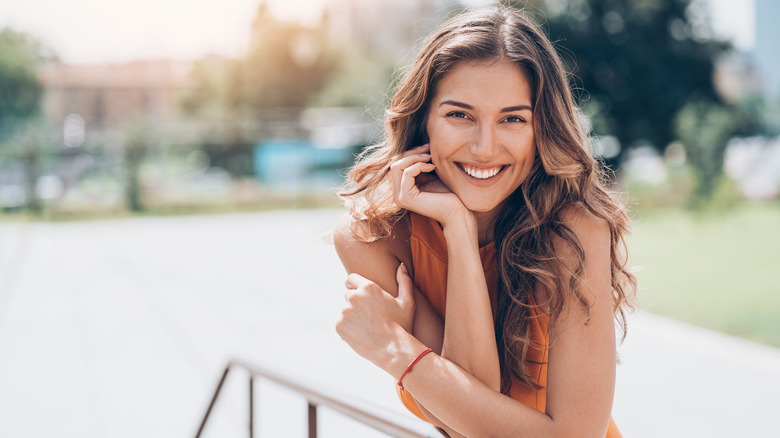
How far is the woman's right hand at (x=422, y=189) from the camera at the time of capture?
1893 mm

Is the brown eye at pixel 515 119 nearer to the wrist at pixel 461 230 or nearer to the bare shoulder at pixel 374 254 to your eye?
the wrist at pixel 461 230

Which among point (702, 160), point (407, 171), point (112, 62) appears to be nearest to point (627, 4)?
point (702, 160)

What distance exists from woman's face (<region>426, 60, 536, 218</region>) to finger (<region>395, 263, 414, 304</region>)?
0.86ft

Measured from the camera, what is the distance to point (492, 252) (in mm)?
1997

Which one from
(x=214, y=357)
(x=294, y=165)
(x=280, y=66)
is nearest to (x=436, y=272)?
(x=214, y=357)

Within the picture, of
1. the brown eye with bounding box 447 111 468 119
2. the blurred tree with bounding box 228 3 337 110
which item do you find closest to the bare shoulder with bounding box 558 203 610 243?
the brown eye with bounding box 447 111 468 119

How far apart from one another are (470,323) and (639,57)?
76.7 ft

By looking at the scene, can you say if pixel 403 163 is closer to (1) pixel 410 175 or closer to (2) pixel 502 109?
(1) pixel 410 175

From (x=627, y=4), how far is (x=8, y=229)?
766 inches

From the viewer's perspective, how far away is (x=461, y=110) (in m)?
1.83

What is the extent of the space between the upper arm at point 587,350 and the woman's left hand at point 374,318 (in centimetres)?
40

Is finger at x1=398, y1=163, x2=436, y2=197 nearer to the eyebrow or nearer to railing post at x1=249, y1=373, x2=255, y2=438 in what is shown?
the eyebrow

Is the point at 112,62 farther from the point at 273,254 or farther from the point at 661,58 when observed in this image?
the point at 273,254

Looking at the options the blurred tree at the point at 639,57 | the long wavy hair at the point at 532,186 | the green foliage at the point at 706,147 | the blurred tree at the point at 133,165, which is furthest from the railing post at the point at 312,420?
the blurred tree at the point at 639,57
